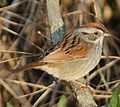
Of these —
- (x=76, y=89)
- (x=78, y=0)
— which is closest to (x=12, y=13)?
(x=78, y=0)

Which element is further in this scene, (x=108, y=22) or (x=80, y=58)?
(x=108, y=22)


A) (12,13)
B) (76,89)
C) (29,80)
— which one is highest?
(12,13)

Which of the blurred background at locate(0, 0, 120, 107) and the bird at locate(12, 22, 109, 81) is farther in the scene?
the blurred background at locate(0, 0, 120, 107)

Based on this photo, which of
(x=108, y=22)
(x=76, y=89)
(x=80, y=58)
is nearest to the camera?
(x=76, y=89)

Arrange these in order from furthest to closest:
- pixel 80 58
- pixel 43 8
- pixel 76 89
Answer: pixel 43 8 < pixel 80 58 < pixel 76 89

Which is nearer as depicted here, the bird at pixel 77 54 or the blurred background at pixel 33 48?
the bird at pixel 77 54

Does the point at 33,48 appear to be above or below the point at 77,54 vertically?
below

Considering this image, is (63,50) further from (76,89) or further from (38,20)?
(38,20)

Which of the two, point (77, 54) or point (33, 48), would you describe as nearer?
point (77, 54)
